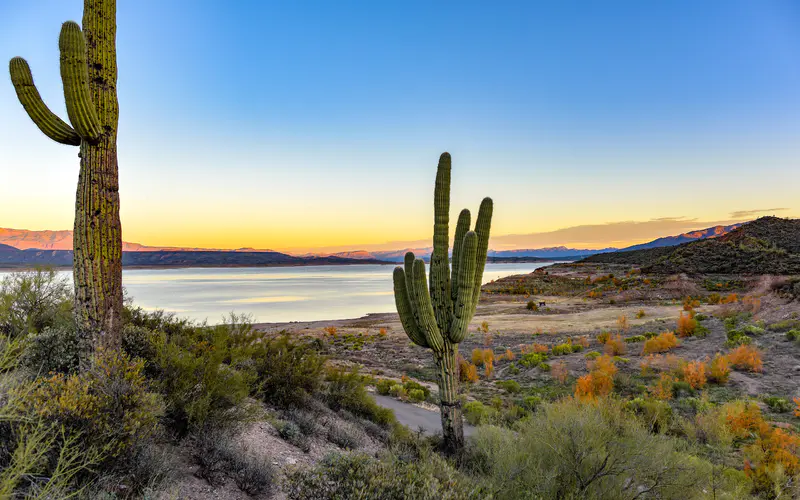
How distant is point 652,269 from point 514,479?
57.4m

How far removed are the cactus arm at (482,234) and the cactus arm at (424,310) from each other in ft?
3.04

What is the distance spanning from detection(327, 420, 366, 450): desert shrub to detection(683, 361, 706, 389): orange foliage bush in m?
9.84

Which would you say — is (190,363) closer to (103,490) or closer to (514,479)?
(103,490)


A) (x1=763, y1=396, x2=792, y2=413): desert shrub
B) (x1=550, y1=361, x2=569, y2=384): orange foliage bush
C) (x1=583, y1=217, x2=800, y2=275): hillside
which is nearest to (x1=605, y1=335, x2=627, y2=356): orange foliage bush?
(x1=550, y1=361, x2=569, y2=384): orange foliage bush

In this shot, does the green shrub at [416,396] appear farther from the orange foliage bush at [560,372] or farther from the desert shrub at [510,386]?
the orange foliage bush at [560,372]

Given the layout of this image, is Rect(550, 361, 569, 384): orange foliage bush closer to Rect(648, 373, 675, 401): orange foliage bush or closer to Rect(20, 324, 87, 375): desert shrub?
Rect(648, 373, 675, 401): orange foliage bush

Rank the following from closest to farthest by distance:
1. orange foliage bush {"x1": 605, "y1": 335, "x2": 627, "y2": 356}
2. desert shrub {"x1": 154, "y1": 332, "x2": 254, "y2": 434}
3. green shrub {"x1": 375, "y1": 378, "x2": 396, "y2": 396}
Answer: desert shrub {"x1": 154, "y1": 332, "x2": 254, "y2": 434} < green shrub {"x1": 375, "y1": 378, "x2": 396, "y2": 396} < orange foliage bush {"x1": 605, "y1": 335, "x2": 627, "y2": 356}

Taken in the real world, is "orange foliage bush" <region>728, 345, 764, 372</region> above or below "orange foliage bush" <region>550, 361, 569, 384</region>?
above

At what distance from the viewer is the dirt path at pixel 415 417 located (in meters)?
9.78

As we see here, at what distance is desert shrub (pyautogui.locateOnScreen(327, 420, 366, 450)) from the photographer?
715 centimetres

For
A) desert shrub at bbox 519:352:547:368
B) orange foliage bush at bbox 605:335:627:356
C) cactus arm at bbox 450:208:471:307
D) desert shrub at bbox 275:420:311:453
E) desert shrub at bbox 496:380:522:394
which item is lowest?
desert shrub at bbox 496:380:522:394

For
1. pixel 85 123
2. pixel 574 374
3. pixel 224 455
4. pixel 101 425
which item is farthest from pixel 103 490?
pixel 574 374

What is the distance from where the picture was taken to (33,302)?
8.55 meters

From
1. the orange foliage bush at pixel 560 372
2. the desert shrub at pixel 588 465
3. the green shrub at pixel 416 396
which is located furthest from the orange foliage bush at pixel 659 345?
the desert shrub at pixel 588 465
